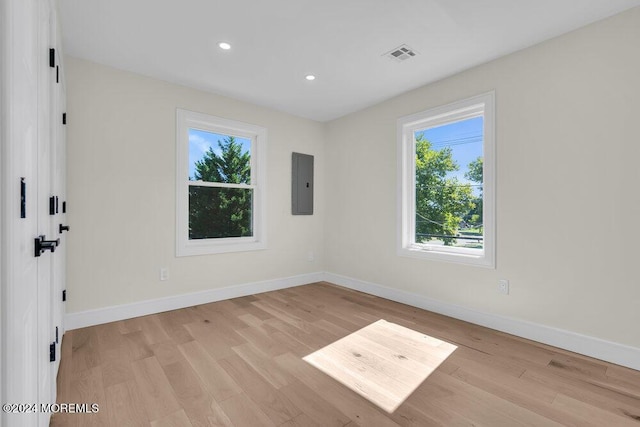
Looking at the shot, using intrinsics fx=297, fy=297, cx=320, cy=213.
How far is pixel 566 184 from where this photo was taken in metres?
2.39

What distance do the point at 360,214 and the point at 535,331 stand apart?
7.51 feet

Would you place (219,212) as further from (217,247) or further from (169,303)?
(169,303)

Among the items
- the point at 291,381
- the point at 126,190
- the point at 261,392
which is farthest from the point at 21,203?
the point at 126,190

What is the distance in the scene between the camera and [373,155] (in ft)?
13.1

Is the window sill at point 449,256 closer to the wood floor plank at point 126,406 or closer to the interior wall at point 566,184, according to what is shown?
the interior wall at point 566,184

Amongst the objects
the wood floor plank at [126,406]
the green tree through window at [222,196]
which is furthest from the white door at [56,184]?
the green tree through window at [222,196]

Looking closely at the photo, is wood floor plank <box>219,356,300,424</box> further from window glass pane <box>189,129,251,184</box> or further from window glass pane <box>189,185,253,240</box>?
window glass pane <box>189,129,251,184</box>

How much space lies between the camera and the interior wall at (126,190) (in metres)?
2.76

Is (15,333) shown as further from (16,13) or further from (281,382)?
(281,382)

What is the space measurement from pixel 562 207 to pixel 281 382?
254 centimetres

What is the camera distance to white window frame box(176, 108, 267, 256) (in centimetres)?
334

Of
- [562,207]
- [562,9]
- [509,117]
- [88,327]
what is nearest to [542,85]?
[509,117]

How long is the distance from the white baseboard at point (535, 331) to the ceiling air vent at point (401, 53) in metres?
2.50

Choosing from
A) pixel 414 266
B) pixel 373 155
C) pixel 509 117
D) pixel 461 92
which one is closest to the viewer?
pixel 509 117
